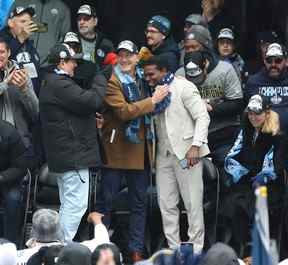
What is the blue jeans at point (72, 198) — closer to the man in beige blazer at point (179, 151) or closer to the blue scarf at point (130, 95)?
the blue scarf at point (130, 95)

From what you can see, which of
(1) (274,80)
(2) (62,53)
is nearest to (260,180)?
(1) (274,80)

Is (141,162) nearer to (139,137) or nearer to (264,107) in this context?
(139,137)

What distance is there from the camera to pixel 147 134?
42.6ft

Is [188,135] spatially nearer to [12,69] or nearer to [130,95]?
[130,95]

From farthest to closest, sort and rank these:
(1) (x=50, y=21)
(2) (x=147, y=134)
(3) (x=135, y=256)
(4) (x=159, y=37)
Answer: (1) (x=50, y=21), (4) (x=159, y=37), (2) (x=147, y=134), (3) (x=135, y=256)

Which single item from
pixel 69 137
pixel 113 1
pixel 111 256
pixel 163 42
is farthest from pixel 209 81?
pixel 111 256

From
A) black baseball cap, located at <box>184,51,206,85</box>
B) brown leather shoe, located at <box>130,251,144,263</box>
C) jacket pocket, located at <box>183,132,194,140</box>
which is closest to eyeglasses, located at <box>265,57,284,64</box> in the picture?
black baseball cap, located at <box>184,51,206,85</box>

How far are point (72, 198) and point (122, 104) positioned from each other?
3.10 feet

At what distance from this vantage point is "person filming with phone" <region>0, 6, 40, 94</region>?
1363cm

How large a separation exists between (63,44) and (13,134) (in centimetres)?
91

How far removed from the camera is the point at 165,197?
42.2 ft

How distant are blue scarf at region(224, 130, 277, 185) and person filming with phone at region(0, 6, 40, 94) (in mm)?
2010

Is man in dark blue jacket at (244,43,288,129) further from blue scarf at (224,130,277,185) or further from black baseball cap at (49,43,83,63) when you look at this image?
black baseball cap at (49,43,83,63)

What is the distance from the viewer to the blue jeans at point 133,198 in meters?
12.9
